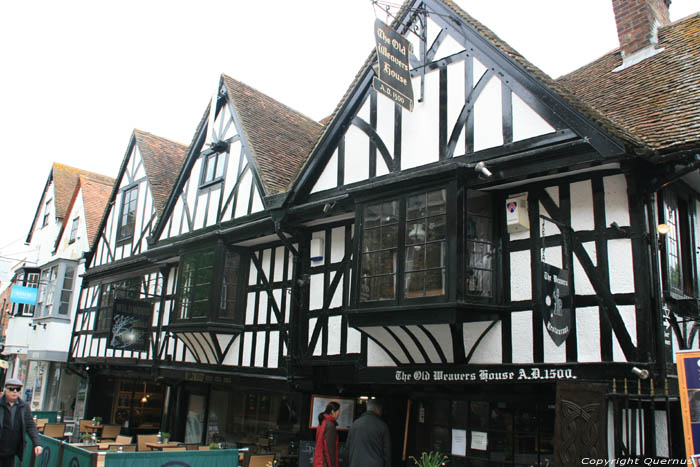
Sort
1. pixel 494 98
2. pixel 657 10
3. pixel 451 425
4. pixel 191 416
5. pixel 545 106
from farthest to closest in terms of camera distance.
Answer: pixel 191 416 → pixel 657 10 → pixel 451 425 → pixel 494 98 → pixel 545 106

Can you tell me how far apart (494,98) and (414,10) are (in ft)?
6.80

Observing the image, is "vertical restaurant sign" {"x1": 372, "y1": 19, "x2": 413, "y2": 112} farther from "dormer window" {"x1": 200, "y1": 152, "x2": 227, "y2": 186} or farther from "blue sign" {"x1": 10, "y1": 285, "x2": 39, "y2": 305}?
"blue sign" {"x1": 10, "y1": 285, "x2": 39, "y2": 305}

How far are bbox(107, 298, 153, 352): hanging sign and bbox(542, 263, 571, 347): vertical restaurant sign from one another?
33.2 feet

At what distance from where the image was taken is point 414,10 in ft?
30.0

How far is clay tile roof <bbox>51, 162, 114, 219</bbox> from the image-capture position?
856 inches

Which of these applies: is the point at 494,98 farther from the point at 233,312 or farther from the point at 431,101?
the point at 233,312

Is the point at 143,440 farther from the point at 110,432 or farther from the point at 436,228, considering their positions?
the point at 436,228

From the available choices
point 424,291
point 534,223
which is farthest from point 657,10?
point 424,291

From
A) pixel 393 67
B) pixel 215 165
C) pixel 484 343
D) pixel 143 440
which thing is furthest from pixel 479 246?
pixel 143 440

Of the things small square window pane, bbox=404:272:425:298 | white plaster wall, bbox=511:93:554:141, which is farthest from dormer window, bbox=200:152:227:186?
white plaster wall, bbox=511:93:554:141

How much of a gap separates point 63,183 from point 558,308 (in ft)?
67.8

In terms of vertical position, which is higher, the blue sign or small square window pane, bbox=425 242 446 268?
the blue sign

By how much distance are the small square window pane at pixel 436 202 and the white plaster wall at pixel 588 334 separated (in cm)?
216

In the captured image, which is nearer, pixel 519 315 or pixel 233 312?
pixel 519 315
